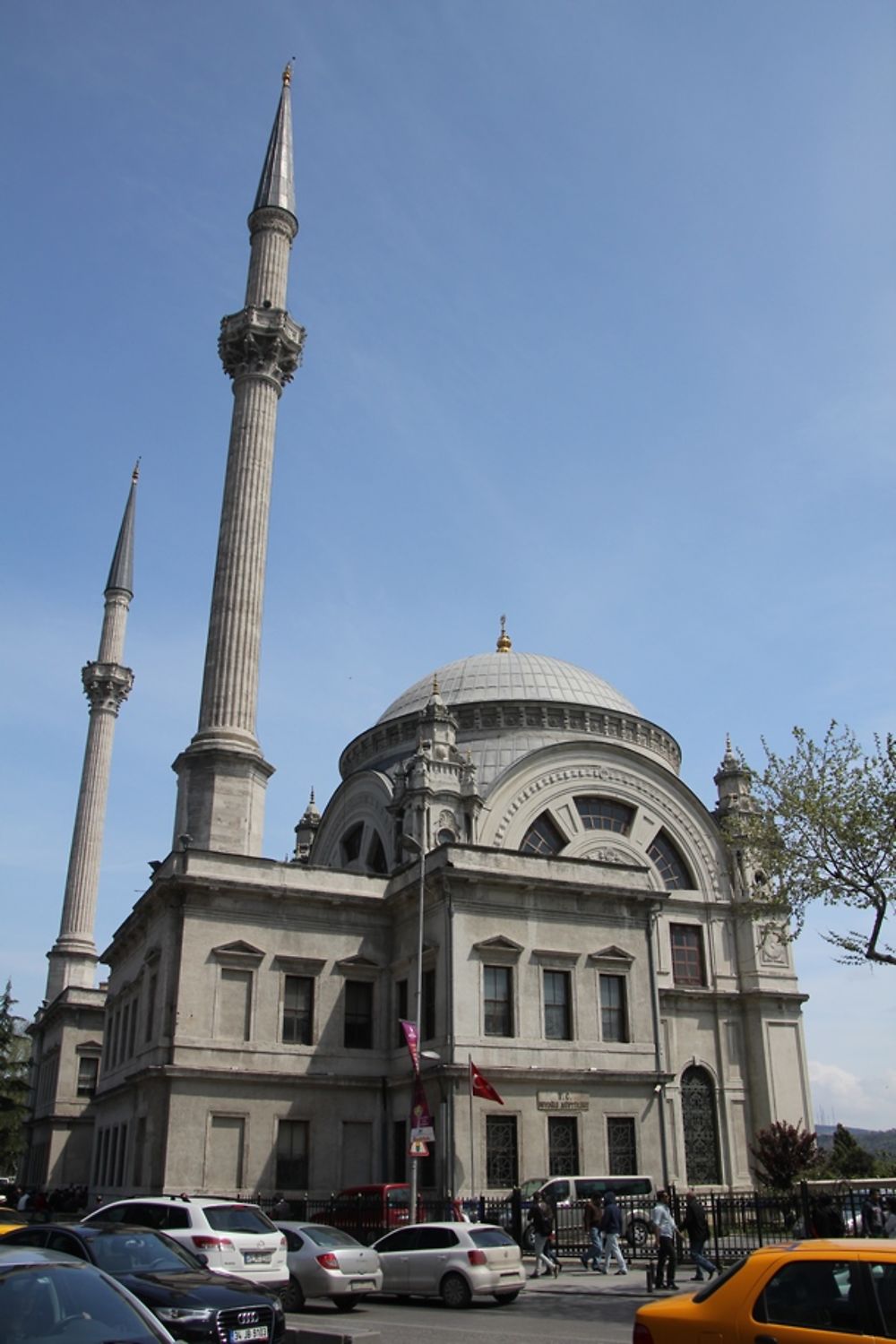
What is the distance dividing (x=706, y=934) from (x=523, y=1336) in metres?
29.6

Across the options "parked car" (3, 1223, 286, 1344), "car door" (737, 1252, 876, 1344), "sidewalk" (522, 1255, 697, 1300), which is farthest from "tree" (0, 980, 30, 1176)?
"car door" (737, 1252, 876, 1344)

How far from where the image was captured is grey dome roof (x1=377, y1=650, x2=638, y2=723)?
46812 millimetres

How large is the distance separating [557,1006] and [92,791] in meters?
33.0

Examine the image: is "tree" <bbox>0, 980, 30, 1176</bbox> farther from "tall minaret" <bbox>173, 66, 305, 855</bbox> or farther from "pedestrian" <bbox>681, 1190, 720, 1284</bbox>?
"pedestrian" <bbox>681, 1190, 720, 1284</bbox>

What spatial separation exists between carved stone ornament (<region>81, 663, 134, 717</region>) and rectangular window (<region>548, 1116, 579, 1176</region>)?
37.8 meters

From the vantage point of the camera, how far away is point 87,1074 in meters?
51.6

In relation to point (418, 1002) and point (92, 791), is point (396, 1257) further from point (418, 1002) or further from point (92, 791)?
point (92, 791)

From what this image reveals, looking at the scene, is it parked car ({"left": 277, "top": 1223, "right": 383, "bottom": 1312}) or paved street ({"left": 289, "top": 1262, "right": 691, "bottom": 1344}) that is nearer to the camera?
paved street ({"left": 289, "top": 1262, "right": 691, "bottom": 1344})

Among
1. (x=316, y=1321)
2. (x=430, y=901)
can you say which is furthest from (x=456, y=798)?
(x=316, y=1321)

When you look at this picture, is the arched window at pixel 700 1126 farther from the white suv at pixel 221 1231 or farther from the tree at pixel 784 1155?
the white suv at pixel 221 1231

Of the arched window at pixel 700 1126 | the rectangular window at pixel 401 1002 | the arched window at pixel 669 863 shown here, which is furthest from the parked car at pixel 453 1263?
the arched window at pixel 669 863

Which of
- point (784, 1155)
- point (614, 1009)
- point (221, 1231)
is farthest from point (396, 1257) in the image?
point (784, 1155)

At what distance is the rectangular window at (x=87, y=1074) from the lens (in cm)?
5141

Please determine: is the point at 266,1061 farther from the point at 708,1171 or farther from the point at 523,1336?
the point at 523,1336
